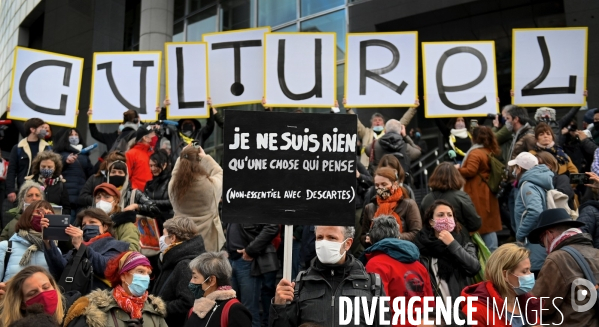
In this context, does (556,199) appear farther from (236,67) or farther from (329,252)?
(236,67)

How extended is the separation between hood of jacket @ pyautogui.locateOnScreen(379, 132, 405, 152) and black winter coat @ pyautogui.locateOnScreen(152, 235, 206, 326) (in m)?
3.70

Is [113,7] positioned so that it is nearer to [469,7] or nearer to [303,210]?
[469,7]

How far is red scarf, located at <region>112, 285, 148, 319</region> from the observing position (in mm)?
5879

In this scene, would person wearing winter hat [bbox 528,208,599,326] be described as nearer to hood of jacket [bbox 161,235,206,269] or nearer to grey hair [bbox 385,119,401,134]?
hood of jacket [bbox 161,235,206,269]

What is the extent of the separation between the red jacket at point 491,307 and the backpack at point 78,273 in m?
3.35

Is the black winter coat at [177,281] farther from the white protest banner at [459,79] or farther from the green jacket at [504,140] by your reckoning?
the white protest banner at [459,79]

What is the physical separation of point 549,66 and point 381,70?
261 centimetres

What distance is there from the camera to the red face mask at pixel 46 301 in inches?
206

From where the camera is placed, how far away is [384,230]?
6.58 m

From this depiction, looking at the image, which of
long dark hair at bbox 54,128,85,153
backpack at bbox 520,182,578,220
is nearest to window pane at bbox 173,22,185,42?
long dark hair at bbox 54,128,85,153

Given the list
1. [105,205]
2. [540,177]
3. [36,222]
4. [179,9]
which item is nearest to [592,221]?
[540,177]

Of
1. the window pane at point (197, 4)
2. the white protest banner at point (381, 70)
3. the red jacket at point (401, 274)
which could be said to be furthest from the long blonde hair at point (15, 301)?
the window pane at point (197, 4)

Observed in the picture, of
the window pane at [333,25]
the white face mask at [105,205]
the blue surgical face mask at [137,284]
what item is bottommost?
the blue surgical face mask at [137,284]

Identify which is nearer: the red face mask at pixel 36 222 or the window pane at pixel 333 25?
the red face mask at pixel 36 222
